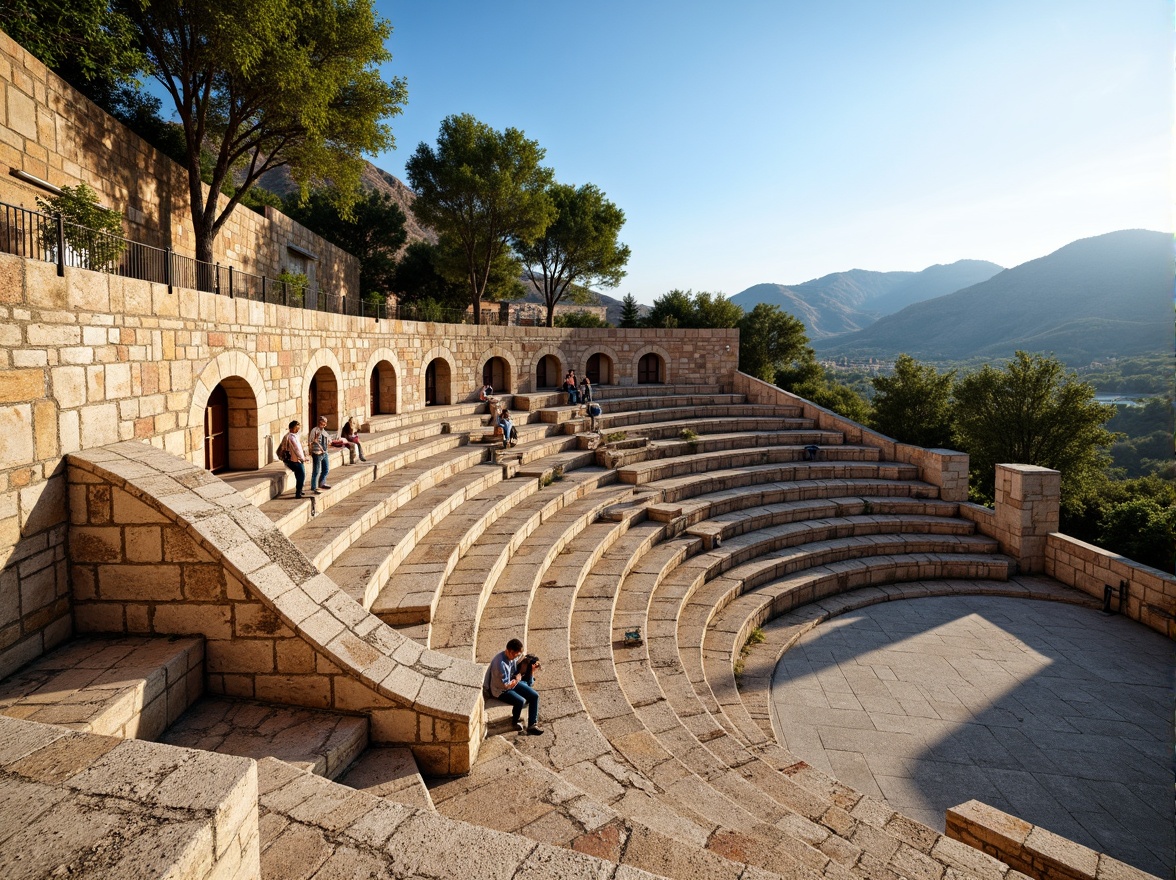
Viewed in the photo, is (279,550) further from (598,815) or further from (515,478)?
(515,478)

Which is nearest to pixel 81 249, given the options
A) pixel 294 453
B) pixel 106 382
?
pixel 106 382

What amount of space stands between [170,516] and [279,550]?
29.1 inches

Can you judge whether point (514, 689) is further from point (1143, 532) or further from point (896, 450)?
point (1143, 532)

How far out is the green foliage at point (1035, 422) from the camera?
20.5 meters

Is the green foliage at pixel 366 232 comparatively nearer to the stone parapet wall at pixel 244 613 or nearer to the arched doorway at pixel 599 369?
the arched doorway at pixel 599 369

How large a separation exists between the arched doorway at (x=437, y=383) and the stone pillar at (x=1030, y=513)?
13106 millimetres

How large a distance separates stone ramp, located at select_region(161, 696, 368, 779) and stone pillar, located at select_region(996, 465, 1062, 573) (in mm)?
12831

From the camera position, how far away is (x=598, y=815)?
3.35 metres

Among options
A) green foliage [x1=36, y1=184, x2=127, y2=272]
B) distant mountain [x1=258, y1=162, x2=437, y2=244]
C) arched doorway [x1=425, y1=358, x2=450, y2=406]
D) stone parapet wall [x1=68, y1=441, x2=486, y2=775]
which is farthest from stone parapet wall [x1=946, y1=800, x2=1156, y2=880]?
distant mountain [x1=258, y1=162, x2=437, y2=244]

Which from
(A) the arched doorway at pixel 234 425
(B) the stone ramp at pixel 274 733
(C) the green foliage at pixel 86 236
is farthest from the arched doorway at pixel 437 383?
(B) the stone ramp at pixel 274 733

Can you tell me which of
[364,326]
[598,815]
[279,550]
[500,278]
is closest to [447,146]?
[500,278]

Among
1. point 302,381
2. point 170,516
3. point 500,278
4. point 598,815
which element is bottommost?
point 598,815

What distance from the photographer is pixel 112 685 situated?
355cm

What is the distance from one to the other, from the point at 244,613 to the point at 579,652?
140 inches
